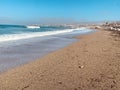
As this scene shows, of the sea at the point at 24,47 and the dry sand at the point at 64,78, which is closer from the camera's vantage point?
the dry sand at the point at 64,78

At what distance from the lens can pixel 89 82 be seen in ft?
18.8

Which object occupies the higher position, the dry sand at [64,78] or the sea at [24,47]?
the dry sand at [64,78]

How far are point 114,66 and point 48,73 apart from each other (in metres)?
2.28

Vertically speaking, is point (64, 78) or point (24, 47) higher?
point (64, 78)

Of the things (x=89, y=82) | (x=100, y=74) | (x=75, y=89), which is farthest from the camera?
(x=100, y=74)

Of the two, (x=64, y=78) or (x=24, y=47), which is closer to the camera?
(x=64, y=78)

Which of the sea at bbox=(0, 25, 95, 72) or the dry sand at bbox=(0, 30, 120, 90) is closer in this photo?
the dry sand at bbox=(0, 30, 120, 90)

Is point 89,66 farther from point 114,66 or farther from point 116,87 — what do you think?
point 116,87

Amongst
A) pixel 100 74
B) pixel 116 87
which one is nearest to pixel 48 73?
pixel 100 74

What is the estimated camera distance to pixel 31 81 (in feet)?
19.6

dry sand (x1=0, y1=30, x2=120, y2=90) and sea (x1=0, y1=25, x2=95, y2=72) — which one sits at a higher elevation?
dry sand (x1=0, y1=30, x2=120, y2=90)

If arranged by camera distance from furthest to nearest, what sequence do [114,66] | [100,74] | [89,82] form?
[114,66], [100,74], [89,82]

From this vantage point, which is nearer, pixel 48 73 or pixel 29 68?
pixel 48 73

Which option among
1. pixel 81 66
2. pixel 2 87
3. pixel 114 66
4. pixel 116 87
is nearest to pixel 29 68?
pixel 81 66
